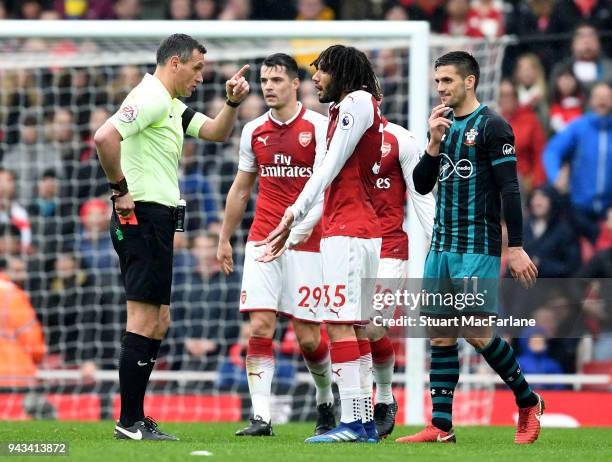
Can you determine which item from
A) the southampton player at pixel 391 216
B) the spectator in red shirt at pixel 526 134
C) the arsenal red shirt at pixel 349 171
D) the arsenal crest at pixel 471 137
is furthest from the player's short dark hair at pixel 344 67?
the spectator in red shirt at pixel 526 134

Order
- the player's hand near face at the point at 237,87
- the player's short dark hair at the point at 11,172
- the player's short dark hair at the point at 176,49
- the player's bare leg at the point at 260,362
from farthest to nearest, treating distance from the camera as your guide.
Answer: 1. the player's short dark hair at the point at 11,172
2. the player's bare leg at the point at 260,362
3. the player's hand near face at the point at 237,87
4. the player's short dark hair at the point at 176,49

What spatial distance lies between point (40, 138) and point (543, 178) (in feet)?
17.4

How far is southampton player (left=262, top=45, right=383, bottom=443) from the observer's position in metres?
7.13

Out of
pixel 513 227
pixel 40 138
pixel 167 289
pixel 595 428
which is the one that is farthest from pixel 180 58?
pixel 40 138

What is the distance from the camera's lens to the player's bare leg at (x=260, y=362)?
8633 mm

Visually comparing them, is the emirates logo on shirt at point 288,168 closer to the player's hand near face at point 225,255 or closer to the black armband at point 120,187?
the player's hand near face at point 225,255

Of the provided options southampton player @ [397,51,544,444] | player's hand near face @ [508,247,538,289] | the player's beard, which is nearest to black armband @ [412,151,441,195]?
southampton player @ [397,51,544,444]

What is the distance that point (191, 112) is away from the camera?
28.0 ft

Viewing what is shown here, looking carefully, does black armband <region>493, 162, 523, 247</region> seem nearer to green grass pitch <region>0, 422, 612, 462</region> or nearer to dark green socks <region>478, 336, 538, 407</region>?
dark green socks <region>478, 336, 538, 407</region>

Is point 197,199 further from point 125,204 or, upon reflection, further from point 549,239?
point 125,204

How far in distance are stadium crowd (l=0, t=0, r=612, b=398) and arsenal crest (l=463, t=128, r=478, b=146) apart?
4.47 meters

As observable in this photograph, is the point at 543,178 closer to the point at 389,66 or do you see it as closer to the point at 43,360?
the point at 389,66

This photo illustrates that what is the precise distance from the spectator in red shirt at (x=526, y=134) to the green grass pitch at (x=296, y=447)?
14.1 feet

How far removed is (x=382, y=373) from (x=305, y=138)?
1745 mm
